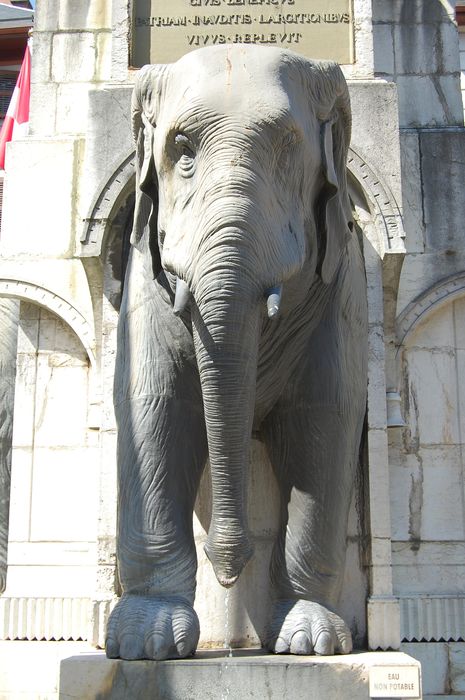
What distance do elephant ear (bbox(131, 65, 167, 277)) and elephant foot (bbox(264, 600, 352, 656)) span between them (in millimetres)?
1744

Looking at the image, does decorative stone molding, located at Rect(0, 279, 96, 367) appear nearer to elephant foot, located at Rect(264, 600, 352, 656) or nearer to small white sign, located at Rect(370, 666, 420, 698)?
elephant foot, located at Rect(264, 600, 352, 656)

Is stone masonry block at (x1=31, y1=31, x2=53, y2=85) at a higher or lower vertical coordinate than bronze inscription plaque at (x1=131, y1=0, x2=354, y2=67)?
higher

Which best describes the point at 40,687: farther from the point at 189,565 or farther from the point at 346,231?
the point at 346,231

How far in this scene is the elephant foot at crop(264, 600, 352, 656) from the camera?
5.06 meters

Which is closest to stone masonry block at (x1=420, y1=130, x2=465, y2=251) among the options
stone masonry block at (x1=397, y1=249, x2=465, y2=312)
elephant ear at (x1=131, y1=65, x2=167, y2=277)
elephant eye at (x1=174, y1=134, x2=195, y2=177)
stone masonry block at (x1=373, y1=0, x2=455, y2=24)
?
stone masonry block at (x1=397, y1=249, x2=465, y2=312)

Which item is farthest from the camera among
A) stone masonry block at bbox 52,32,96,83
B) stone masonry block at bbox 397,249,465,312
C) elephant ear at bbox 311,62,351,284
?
stone masonry block at bbox 52,32,96,83

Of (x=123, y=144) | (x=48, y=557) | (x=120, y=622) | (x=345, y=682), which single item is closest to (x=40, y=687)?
(x=48, y=557)

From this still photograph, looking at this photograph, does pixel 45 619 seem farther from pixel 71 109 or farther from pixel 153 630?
pixel 71 109

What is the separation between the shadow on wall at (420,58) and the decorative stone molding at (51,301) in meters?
2.76

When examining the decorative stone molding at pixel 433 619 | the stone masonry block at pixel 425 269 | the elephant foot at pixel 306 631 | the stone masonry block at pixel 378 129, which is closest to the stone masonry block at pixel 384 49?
the stone masonry block at pixel 425 269

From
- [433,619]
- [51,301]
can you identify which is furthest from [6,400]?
[433,619]

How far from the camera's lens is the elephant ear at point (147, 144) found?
5410mm

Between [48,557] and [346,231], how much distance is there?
3084 mm

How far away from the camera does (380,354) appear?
20.6ft
